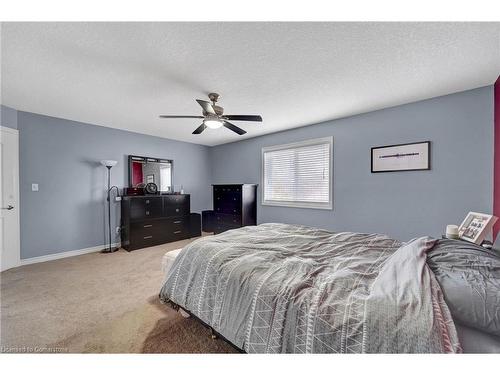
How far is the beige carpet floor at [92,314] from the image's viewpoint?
1571 millimetres

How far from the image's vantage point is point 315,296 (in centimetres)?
104

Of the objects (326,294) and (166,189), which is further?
(166,189)

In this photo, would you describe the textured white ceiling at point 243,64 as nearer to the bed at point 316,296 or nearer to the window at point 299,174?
the window at point 299,174

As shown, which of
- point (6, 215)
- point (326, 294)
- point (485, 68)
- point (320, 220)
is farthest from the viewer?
point (320, 220)

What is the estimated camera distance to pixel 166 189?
4.93 meters

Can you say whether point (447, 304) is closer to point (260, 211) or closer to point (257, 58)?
point (257, 58)

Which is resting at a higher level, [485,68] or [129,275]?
[485,68]

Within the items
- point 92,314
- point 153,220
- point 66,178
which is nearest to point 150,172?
point 153,220

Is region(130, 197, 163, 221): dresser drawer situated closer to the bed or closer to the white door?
the white door

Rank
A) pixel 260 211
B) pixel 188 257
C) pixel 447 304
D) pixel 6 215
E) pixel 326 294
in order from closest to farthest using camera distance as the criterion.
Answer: pixel 447 304 → pixel 326 294 → pixel 188 257 → pixel 6 215 → pixel 260 211

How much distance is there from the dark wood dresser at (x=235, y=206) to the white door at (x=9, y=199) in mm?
3352

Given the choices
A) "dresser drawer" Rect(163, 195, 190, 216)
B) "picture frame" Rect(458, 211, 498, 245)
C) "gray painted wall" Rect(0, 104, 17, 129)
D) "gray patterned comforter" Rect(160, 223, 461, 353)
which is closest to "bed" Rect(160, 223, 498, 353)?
"gray patterned comforter" Rect(160, 223, 461, 353)

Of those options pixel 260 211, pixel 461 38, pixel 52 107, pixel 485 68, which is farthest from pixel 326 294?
pixel 52 107
